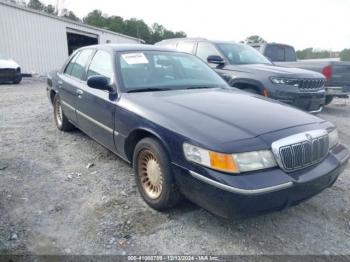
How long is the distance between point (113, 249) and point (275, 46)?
9.11 meters

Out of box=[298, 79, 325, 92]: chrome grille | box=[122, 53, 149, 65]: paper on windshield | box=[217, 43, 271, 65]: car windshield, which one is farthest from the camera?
box=[217, 43, 271, 65]: car windshield

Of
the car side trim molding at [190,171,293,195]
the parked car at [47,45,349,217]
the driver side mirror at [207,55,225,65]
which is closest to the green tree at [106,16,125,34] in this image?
the driver side mirror at [207,55,225,65]

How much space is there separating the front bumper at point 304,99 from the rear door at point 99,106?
10.9 feet

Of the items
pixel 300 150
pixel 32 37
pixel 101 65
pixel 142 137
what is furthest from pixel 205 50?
pixel 32 37

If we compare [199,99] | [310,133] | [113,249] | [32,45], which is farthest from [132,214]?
[32,45]

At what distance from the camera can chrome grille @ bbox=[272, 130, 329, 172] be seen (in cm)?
243

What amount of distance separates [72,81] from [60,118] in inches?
43.0

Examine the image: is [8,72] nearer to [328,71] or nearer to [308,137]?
[328,71]

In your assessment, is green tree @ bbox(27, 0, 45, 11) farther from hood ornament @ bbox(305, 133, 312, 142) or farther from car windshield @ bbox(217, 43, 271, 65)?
hood ornament @ bbox(305, 133, 312, 142)

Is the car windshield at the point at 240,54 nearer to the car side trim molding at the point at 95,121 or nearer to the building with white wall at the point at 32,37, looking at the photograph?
the car side trim molding at the point at 95,121

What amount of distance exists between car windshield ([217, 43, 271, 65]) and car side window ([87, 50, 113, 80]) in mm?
3312

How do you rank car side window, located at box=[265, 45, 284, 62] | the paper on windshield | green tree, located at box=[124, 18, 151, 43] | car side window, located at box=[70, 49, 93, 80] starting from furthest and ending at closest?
green tree, located at box=[124, 18, 151, 43] → car side window, located at box=[265, 45, 284, 62] → car side window, located at box=[70, 49, 93, 80] → the paper on windshield

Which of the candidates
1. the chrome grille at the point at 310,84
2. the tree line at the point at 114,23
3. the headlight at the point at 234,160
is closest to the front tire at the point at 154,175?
the headlight at the point at 234,160

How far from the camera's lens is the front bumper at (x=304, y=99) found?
19.0ft
